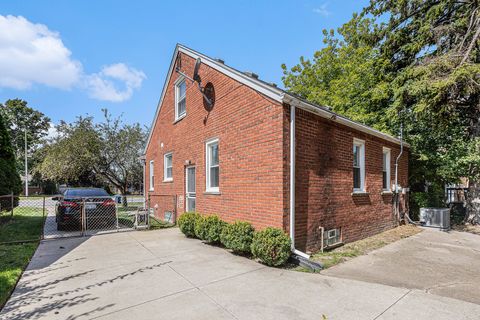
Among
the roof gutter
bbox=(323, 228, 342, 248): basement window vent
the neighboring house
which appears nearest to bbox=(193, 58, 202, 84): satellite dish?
the neighboring house

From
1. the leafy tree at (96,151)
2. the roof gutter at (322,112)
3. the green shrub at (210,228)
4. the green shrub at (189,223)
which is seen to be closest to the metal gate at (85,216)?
the green shrub at (189,223)

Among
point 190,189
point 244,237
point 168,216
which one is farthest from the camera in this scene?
point 168,216

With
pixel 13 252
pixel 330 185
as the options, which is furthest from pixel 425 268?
pixel 13 252

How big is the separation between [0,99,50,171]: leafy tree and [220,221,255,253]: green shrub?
5329 centimetres

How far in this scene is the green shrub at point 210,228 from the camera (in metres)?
6.86

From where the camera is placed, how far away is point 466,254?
6.45m

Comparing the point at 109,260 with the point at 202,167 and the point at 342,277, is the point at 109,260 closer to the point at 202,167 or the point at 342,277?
the point at 202,167

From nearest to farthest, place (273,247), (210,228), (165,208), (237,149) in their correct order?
1. (273,247)
2. (237,149)
3. (210,228)
4. (165,208)

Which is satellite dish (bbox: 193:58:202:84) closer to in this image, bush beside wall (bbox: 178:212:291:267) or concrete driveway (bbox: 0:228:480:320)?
bush beside wall (bbox: 178:212:291:267)

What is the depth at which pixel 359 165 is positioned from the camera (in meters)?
8.15

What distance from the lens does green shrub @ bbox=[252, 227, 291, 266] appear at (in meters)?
5.09

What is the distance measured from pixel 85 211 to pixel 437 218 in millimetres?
13052

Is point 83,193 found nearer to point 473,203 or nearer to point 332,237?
point 332,237

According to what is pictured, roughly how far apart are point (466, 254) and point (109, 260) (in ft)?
28.2
